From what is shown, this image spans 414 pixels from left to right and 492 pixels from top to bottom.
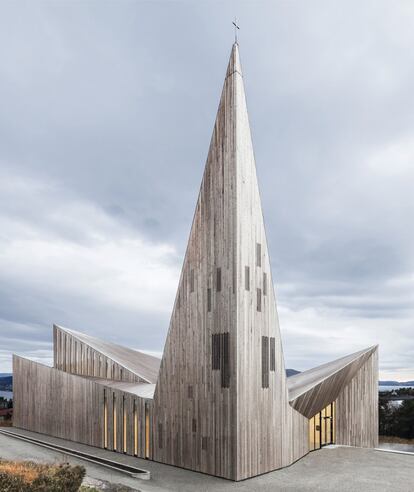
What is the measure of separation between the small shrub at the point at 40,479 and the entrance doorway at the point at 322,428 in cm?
1175

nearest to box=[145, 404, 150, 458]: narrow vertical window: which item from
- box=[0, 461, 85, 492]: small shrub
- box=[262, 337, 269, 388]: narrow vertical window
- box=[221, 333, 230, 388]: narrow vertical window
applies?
box=[221, 333, 230, 388]: narrow vertical window

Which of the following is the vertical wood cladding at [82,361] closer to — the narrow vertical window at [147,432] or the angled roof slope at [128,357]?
the angled roof slope at [128,357]

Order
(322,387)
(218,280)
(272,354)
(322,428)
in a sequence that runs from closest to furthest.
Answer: (218,280) → (272,354) → (322,387) → (322,428)

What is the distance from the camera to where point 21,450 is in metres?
19.1

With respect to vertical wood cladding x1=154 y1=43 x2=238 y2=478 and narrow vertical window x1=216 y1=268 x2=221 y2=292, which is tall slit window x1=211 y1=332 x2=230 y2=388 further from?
narrow vertical window x1=216 y1=268 x2=221 y2=292

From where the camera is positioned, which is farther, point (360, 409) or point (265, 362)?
point (360, 409)

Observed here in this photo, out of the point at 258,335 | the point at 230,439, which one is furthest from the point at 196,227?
the point at 230,439

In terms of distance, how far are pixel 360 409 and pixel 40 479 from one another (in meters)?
16.7

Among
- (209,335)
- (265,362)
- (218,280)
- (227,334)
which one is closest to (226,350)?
(227,334)

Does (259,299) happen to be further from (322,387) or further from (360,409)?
(360,409)

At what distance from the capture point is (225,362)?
Answer: 1426 cm

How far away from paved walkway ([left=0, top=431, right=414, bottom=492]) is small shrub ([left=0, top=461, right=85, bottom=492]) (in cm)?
390

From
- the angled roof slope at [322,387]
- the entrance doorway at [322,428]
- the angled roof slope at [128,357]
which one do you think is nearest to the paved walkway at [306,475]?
the entrance doorway at [322,428]

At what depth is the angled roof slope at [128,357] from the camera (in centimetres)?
2370
